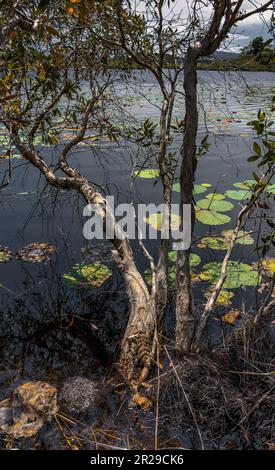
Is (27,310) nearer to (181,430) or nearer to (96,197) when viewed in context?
(96,197)

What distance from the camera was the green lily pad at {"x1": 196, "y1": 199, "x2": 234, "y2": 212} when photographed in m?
5.61

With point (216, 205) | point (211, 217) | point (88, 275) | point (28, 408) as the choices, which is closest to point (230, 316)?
point (88, 275)

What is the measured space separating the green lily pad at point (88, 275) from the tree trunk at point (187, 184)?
133 centimetres

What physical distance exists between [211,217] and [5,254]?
2.72 metres

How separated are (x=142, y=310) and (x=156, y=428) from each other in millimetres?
959

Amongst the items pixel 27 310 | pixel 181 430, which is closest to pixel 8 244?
pixel 27 310

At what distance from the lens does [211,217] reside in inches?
211

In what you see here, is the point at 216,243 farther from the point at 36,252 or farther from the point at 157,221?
the point at 36,252

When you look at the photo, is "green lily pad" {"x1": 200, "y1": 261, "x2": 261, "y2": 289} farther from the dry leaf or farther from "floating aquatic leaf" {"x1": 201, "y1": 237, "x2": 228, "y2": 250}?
the dry leaf

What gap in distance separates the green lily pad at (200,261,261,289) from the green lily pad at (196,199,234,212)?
4.63 feet

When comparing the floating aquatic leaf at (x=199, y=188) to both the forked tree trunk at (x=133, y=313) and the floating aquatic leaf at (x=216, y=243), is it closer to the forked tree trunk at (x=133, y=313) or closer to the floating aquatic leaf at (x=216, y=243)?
the floating aquatic leaf at (x=216, y=243)

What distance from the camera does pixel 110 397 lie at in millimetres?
2611

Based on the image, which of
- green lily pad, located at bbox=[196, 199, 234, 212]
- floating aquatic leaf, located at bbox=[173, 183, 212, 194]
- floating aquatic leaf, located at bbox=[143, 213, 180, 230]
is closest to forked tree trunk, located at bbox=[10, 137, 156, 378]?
floating aquatic leaf, located at bbox=[143, 213, 180, 230]

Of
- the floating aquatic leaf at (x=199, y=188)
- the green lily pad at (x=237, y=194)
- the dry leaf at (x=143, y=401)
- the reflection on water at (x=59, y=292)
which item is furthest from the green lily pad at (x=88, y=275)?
the green lily pad at (x=237, y=194)
